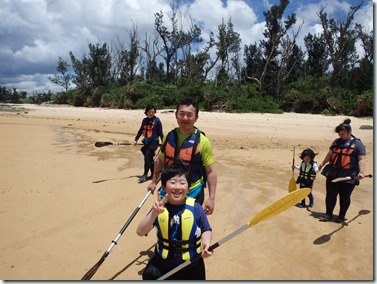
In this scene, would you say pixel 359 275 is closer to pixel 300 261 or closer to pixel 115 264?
pixel 300 261

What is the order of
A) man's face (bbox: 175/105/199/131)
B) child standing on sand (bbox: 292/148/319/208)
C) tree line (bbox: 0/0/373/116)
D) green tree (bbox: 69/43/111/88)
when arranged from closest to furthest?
man's face (bbox: 175/105/199/131) → child standing on sand (bbox: 292/148/319/208) → tree line (bbox: 0/0/373/116) → green tree (bbox: 69/43/111/88)

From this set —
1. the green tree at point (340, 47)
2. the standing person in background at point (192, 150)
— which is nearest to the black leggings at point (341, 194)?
the standing person in background at point (192, 150)

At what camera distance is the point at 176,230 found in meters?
2.40

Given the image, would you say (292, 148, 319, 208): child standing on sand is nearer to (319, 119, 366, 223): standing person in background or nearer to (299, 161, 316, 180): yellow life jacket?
(299, 161, 316, 180): yellow life jacket

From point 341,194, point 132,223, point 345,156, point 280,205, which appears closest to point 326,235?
point 341,194

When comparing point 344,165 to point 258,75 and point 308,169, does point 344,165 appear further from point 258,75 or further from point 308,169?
point 258,75

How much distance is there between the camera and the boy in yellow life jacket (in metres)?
2.39

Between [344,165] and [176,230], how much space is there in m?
3.42

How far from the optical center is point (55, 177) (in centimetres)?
697

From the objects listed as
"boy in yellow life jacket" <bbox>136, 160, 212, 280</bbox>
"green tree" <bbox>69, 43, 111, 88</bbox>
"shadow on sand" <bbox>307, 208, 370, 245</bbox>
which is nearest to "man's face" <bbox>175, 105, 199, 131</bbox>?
"boy in yellow life jacket" <bbox>136, 160, 212, 280</bbox>

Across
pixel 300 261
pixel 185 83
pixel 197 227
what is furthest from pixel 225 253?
pixel 185 83

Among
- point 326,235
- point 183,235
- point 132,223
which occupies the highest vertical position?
point 183,235

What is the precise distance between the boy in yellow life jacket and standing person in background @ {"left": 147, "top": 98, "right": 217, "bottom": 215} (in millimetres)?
696

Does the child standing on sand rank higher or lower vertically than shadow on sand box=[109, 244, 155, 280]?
higher
